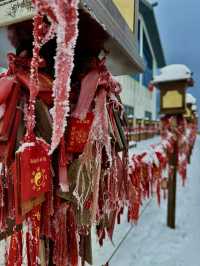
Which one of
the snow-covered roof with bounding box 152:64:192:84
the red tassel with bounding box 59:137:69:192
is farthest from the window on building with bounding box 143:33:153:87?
the red tassel with bounding box 59:137:69:192

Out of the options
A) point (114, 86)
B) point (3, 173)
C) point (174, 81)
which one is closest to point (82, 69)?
point (114, 86)

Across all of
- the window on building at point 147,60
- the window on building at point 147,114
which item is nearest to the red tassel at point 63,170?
the window on building at point 147,60

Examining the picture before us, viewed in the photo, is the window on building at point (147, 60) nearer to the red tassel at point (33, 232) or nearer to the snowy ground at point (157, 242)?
the snowy ground at point (157, 242)

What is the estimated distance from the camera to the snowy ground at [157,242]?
1.59 m

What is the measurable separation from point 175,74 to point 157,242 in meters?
1.61

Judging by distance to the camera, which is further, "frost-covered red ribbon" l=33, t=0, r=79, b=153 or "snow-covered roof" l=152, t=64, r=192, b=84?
"snow-covered roof" l=152, t=64, r=192, b=84

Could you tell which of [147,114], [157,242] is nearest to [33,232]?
[157,242]

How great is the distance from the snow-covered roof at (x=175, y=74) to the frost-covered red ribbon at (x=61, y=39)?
2.12 metres

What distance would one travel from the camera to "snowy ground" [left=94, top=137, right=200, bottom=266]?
62.5 inches

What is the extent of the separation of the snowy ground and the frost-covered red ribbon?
1366 millimetres

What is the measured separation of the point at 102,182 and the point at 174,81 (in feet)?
6.63

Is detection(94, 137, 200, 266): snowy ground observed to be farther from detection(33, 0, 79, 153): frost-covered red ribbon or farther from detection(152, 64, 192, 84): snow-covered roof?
detection(152, 64, 192, 84): snow-covered roof

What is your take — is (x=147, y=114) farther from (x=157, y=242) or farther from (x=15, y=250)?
(x=15, y=250)

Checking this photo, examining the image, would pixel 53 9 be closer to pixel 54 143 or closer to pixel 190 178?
pixel 54 143
